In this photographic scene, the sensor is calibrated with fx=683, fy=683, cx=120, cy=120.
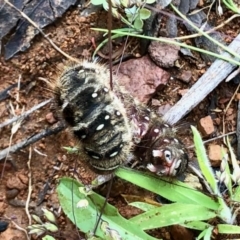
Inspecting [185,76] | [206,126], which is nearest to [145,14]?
[185,76]

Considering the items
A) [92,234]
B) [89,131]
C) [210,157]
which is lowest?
[92,234]

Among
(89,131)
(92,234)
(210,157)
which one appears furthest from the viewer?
(210,157)

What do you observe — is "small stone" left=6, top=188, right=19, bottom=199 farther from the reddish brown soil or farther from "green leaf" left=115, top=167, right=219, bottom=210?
"green leaf" left=115, top=167, right=219, bottom=210

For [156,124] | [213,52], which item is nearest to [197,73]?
[213,52]

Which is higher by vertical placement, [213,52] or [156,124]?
[213,52]

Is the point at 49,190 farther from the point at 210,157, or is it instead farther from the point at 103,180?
the point at 210,157

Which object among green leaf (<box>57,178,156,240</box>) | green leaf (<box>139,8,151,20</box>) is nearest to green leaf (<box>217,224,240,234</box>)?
green leaf (<box>57,178,156,240</box>)
